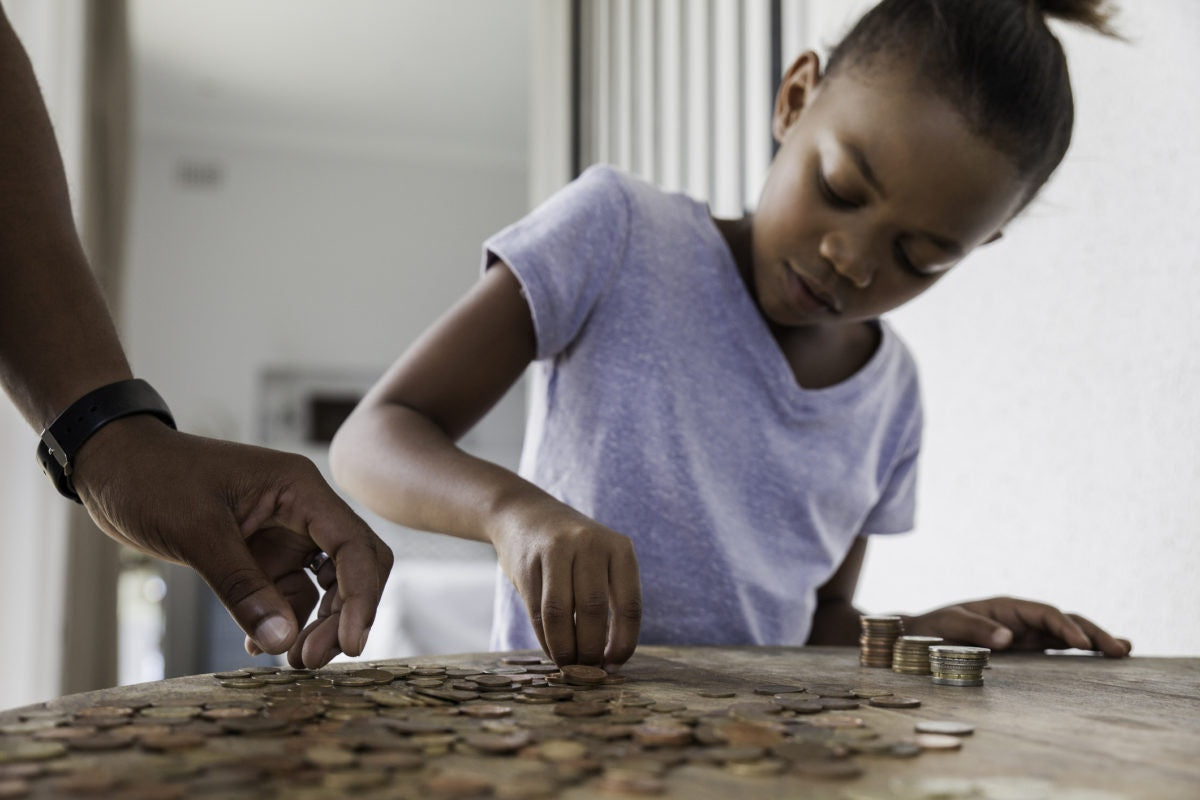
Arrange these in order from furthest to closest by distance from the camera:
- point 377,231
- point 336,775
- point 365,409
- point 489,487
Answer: point 377,231 → point 365,409 → point 489,487 → point 336,775

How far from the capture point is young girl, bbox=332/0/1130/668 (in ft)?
3.43

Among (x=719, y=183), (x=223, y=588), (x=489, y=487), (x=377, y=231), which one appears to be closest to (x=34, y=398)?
(x=223, y=588)

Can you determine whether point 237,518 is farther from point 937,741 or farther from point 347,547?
point 937,741

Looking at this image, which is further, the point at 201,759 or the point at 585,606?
the point at 585,606

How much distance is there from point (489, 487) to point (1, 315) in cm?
36

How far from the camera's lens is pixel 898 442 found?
4.65ft

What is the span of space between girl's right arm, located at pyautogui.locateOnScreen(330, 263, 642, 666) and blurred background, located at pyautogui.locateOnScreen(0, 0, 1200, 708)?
33.9 inches

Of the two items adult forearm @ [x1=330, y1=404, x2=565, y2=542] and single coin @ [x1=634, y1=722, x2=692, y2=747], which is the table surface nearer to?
single coin @ [x1=634, y1=722, x2=692, y2=747]

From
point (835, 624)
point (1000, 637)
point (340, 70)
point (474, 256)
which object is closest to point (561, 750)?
point (1000, 637)

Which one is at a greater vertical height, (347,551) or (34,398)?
(34,398)

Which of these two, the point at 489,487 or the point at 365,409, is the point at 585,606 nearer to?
the point at 489,487

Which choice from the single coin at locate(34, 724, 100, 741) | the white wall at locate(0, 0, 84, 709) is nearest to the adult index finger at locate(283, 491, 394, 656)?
the single coin at locate(34, 724, 100, 741)

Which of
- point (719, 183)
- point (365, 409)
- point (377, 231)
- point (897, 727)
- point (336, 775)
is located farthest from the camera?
point (377, 231)

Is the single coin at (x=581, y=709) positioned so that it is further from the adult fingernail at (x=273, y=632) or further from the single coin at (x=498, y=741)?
the adult fingernail at (x=273, y=632)
